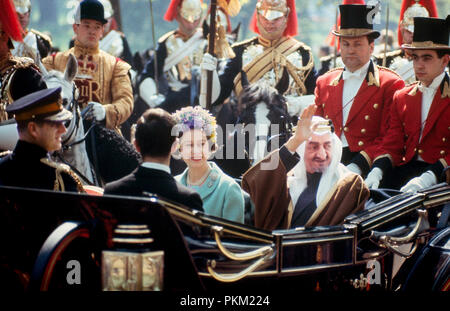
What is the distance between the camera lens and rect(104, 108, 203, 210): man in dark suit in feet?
12.6

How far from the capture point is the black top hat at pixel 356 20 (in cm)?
577

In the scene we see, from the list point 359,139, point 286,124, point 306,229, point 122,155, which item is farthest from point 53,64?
point 306,229

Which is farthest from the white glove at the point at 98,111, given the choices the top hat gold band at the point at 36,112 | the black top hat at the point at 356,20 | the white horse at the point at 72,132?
the top hat gold band at the point at 36,112

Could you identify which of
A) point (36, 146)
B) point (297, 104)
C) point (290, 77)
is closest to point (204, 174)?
point (36, 146)

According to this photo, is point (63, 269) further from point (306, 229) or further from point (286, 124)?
point (286, 124)

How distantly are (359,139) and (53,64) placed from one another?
7.73 ft

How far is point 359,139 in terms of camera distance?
230 inches

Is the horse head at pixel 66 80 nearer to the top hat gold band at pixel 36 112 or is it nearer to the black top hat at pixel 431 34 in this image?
the top hat gold band at pixel 36 112

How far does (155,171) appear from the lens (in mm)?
3873

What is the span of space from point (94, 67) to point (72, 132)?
1.23 m

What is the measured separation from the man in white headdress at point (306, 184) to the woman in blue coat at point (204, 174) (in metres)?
0.17

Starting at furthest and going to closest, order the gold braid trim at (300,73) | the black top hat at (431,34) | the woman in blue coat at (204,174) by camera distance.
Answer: the gold braid trim at (300,73), the black top hat at (431,34), the woman in blue coat at (204,174)

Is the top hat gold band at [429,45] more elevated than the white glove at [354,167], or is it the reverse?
the top hat gold band at [429,45]

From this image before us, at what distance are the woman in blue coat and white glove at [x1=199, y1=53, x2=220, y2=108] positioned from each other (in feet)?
7.94
